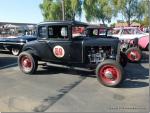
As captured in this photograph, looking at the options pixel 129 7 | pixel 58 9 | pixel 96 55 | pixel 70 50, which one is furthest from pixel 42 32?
pixel 58 9

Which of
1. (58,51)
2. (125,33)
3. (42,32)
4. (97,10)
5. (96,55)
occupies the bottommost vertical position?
(96,55)

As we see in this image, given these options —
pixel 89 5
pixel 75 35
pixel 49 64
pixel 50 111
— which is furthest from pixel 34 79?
pixel 89 5

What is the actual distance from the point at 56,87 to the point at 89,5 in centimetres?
3936

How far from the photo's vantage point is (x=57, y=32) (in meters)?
9.45

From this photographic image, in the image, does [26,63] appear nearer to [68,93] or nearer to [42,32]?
[42,32]

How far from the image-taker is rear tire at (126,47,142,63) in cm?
1263

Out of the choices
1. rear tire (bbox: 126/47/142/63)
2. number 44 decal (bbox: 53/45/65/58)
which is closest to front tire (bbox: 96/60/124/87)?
number 44 decal (bbox: 53/45/65/58)

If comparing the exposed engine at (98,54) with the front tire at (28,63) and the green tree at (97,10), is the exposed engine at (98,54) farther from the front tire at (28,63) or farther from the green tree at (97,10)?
the green tree at (97,10)

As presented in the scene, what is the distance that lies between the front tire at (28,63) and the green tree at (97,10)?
33672 millimetres

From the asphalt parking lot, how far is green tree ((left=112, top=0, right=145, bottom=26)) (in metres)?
31.3

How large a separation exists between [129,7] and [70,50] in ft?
109

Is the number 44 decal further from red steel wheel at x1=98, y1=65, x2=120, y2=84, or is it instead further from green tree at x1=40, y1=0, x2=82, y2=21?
green tree at x1=40, y1=0, x2=82, y2=21

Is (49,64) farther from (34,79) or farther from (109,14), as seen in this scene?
(109,14)

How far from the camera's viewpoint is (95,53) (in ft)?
29.4
